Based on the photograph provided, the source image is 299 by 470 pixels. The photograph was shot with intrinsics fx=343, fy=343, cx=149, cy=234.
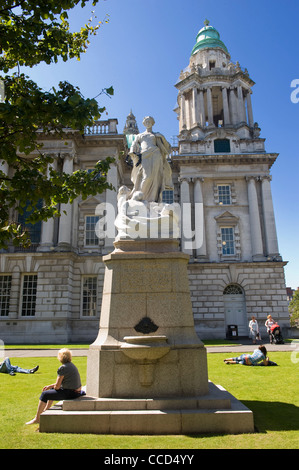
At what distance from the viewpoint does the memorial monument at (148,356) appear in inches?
209

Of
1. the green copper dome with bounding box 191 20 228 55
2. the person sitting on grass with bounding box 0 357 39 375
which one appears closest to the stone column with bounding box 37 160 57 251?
the person sitting on grass with bounding box 0 357 39 375

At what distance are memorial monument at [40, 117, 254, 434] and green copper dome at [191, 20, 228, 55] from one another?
128ft

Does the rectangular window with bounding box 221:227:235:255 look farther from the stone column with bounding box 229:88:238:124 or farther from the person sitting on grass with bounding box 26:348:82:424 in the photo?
the person sitting on grass with bounding box 26:348:82:424

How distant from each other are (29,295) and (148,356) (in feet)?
73.3

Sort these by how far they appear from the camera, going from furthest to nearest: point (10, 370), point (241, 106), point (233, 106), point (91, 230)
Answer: point (233, 106), point (241, 106), point (91, 230), point (10, 370)

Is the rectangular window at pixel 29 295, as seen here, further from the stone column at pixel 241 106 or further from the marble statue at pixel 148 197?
the stone column at pixel 241 106

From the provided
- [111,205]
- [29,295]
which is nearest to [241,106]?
[111,205]

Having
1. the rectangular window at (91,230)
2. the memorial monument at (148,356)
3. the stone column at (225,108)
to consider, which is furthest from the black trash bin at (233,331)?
the memorial monument at (148,356)

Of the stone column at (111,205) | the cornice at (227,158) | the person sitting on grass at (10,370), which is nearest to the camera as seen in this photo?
the person sitting on grass at (10,370)

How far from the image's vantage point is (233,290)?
29.5m

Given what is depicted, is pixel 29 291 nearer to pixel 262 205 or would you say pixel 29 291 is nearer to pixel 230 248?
pixel 230 248

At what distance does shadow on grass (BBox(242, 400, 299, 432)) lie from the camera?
5.50m

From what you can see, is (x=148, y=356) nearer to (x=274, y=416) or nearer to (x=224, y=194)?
(x=274, y=416)

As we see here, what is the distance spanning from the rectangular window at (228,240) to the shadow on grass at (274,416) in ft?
78.5
